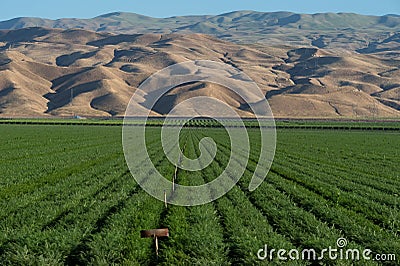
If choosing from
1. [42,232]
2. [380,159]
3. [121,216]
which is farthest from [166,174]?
[380,159]

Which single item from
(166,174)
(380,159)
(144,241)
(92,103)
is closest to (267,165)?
(166,174)

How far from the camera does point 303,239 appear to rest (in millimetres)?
13062

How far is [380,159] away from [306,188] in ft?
61.2

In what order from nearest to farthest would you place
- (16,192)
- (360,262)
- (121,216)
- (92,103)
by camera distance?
1. (360,262)
2. (121,216)
3. (16,192)
4. (92,103)

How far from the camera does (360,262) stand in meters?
11.1

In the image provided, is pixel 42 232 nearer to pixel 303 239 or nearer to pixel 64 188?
pixel 303 239

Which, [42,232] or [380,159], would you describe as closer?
[42,232]

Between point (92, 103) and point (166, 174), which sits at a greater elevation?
point (166, 174)

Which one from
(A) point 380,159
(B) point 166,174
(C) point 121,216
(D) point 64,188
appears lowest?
(A) point 380,159

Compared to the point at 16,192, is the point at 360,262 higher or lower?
higher

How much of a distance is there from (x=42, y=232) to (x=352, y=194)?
40.4 ft

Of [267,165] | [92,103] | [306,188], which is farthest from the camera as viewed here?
[92,103]

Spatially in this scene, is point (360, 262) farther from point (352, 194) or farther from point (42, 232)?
point (352, 194)

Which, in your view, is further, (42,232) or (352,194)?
(352,194)
